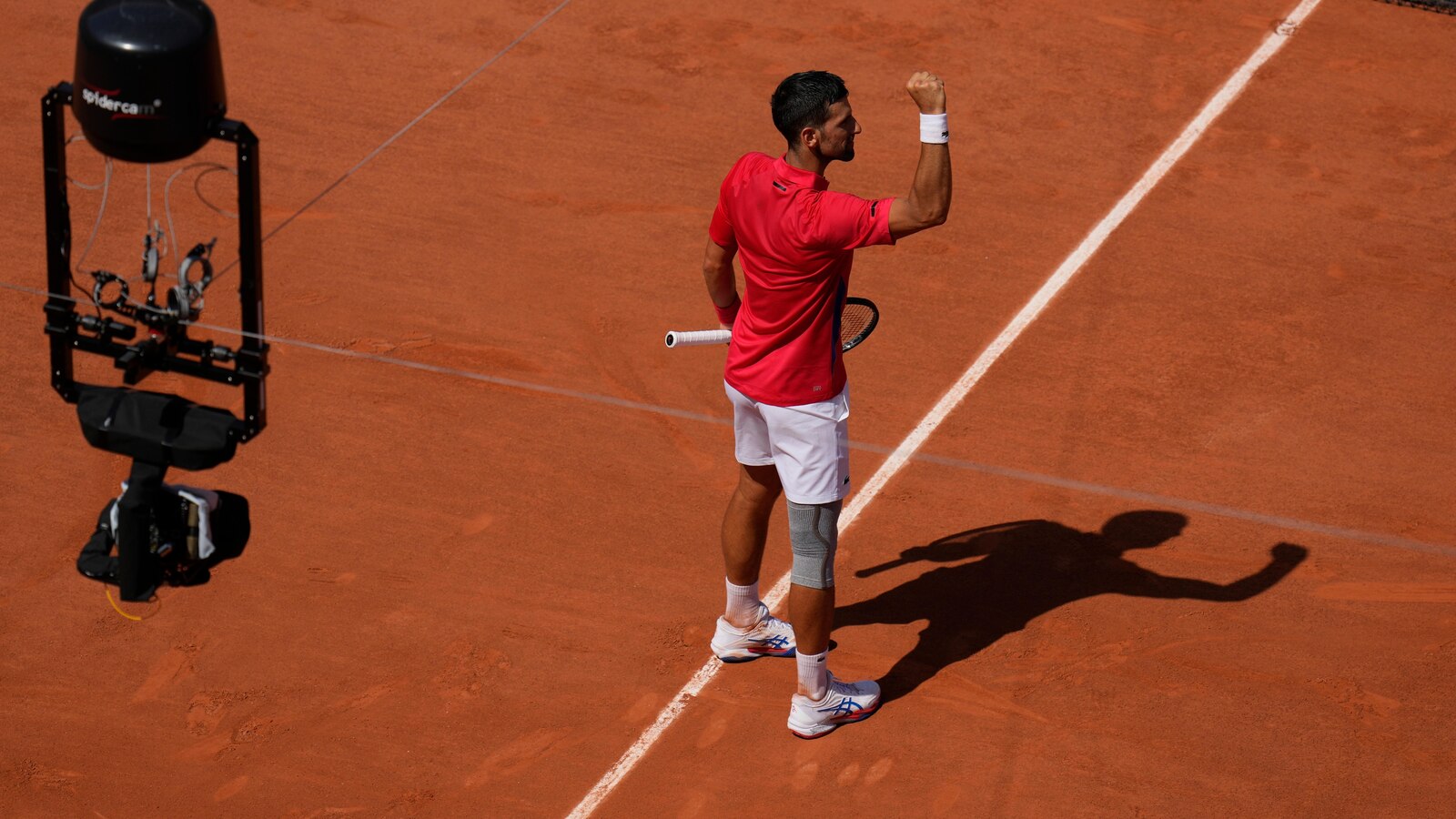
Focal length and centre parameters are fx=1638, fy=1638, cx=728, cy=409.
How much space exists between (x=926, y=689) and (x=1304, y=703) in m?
1.60

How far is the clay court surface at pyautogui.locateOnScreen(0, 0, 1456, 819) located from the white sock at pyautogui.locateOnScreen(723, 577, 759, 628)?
0.76 feet

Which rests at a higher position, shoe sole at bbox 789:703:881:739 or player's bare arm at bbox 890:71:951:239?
player's bare arm at bbox 890:71:951:239

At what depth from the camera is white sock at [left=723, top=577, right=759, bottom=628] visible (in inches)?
271

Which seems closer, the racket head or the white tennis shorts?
the white tennis shorts

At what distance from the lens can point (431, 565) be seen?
7.46m

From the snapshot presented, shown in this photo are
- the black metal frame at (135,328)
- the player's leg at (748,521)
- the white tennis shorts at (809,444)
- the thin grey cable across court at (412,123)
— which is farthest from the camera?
the thin grey cable across court at (412,123)

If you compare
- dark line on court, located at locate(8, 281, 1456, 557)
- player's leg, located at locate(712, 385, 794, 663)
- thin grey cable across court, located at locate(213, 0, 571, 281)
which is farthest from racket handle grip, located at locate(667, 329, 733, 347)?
thin grey cable across court, located at locate(213, 0, 571, 281)

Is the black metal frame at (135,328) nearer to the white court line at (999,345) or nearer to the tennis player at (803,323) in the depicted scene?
the tennis player at (803,323)

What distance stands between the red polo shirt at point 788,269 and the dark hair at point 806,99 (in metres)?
0.17

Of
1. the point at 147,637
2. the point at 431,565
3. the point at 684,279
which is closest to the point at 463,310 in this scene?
the point at 684,279

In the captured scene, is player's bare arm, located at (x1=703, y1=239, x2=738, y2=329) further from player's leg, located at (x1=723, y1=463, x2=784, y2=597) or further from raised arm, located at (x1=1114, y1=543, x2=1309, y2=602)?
raised arm, located at (x1=1114, y1=543, x2=1309, y2=602)

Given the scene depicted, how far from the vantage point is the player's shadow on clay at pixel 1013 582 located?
285 inches

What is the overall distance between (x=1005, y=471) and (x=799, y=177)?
2.83m

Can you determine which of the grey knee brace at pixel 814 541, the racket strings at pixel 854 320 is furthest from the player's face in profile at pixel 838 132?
the grey knee brace at pixel 814 541
